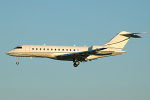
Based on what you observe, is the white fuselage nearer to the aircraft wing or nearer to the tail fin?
the aircraft wing

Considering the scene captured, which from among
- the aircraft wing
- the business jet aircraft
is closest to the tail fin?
the business jet aircraft

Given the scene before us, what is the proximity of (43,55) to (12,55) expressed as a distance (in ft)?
13.3

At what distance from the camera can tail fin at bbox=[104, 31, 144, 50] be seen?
1652 inches

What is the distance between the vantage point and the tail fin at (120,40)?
41969 mm

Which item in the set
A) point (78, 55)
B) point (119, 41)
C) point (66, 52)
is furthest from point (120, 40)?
point (66, 52)

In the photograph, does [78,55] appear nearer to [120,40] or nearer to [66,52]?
[66,52]

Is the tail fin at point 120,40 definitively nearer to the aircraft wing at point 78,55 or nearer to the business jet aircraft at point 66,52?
the business jet aircraft at point 66,52

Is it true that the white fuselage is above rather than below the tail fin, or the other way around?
below

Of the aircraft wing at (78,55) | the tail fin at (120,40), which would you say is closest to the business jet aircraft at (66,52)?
the aircraft wing at (78,55)

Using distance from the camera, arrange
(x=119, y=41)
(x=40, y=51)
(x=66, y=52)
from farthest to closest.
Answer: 1. (x=119, y=41)
2. (x=66, y=52)
3. (x=40, y=51)

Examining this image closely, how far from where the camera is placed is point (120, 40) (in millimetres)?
Answer: 42438

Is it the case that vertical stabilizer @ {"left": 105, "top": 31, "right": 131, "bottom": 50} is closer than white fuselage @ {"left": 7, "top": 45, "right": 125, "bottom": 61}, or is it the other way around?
white fuselage @ {"left": 7, "top": 45, "right": 125, "bottom": 61}

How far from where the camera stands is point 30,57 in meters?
38.2

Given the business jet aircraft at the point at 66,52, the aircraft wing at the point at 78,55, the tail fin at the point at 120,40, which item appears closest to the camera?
the aircraft wing at the point at 78,55
